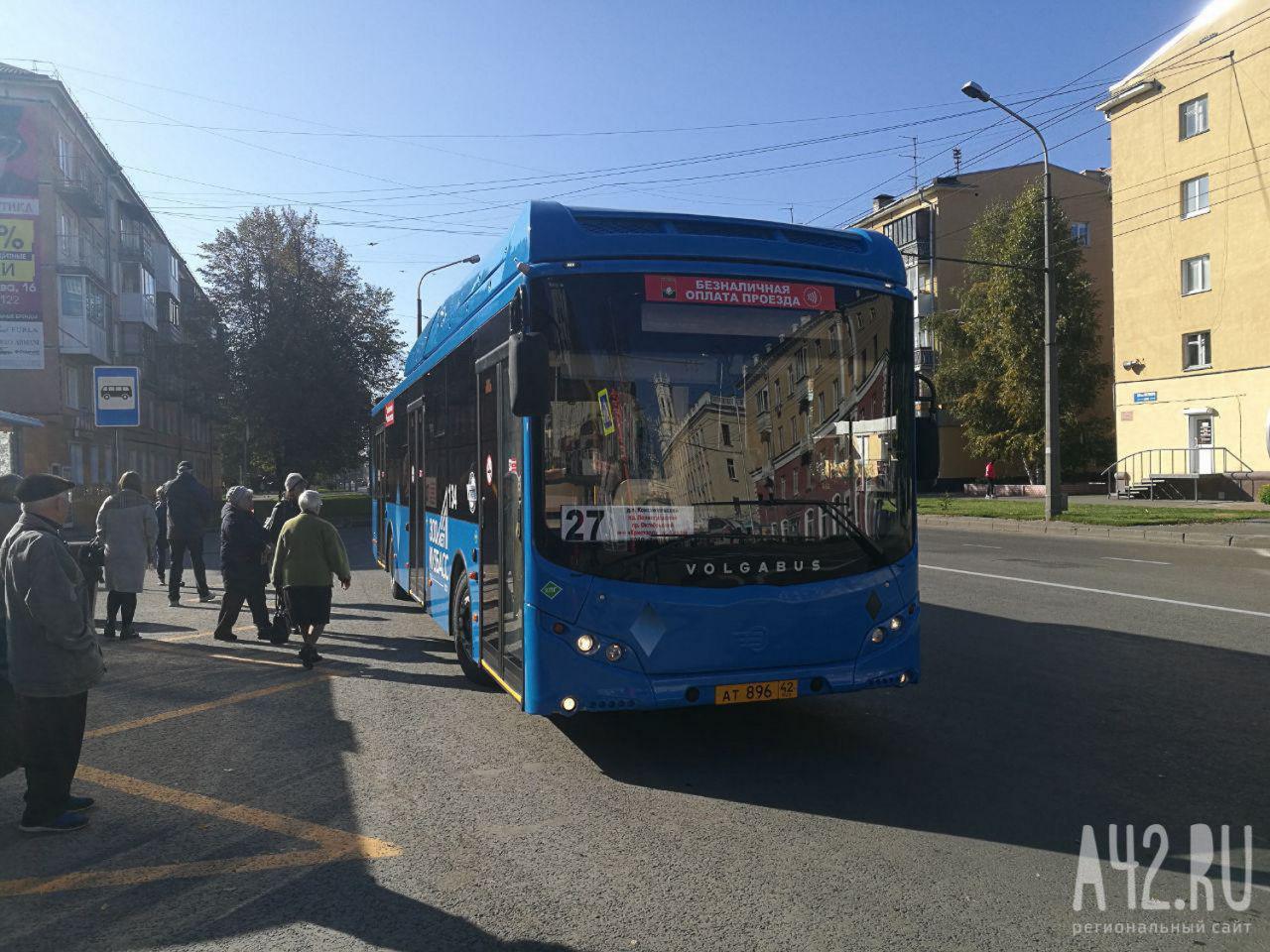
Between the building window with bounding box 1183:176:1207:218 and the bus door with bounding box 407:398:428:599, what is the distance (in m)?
31.6

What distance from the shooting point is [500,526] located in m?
6.15

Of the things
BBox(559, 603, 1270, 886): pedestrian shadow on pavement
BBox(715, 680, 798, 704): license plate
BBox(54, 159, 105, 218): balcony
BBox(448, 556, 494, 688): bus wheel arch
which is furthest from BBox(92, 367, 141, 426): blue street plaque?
BBox(54, 159, 105, 218): balcony

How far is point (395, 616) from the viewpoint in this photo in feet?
39.2

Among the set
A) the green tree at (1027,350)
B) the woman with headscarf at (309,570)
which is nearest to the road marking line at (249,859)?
the woman with headscarf at (309,570)

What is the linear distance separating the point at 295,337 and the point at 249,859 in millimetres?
40615

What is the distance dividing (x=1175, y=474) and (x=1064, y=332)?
14.1m

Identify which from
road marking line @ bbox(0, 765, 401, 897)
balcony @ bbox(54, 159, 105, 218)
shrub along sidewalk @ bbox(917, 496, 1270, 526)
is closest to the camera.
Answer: road marking line @ bbox(0, 765, 401, 897)

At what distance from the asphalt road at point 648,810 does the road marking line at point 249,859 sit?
16mm

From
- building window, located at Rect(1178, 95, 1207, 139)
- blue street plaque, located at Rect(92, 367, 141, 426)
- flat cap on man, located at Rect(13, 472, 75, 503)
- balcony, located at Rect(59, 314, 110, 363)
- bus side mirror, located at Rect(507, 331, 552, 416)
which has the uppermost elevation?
building window, located at Rect(1178, 95, 1207, 139)

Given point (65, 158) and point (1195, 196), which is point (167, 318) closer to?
point (65, 158)

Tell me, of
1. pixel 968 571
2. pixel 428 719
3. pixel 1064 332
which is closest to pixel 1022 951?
pixel 428 719

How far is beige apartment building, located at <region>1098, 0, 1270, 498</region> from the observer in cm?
3103

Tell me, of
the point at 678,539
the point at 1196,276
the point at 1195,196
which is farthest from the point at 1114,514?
the point at 678,539

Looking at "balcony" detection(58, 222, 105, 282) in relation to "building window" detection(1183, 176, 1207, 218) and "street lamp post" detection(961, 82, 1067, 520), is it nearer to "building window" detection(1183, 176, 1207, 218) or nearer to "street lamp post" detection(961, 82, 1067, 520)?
"street lamp post" detection(961, 82, 1067, 520)
